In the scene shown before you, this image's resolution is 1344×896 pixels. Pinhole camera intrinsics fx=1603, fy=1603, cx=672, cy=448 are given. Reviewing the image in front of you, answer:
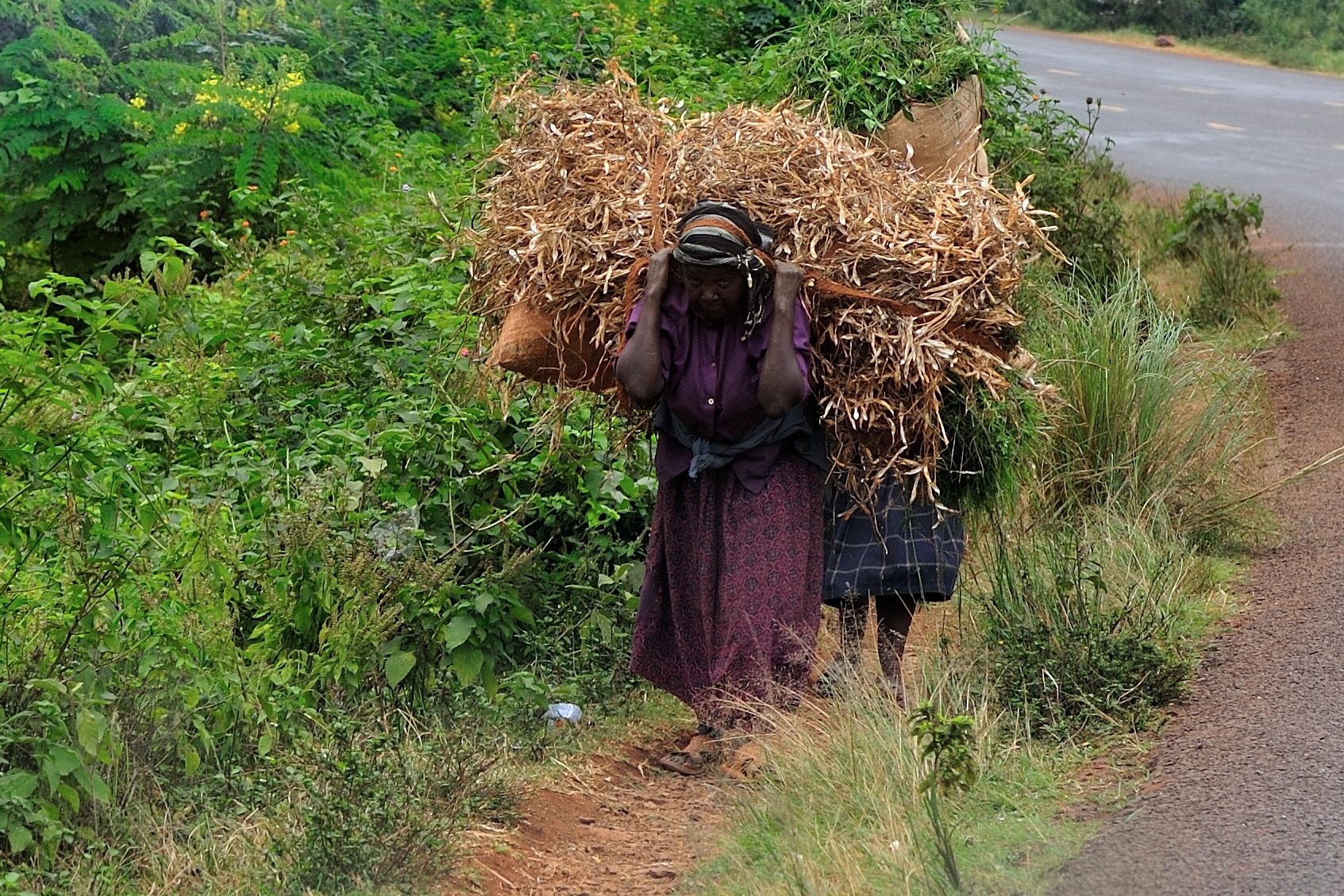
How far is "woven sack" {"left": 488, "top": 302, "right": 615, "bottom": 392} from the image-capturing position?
4707 mm

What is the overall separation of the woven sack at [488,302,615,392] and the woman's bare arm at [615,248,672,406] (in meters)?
0.24

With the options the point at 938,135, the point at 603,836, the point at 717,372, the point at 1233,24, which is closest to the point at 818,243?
the point at 717,372

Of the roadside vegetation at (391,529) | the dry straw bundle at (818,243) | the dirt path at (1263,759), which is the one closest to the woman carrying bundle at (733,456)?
the dry straw bundle at (818,243)

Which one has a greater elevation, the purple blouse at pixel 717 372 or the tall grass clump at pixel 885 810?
the purple blouse at pixel 717 372

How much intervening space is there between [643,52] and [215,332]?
3.63 metres

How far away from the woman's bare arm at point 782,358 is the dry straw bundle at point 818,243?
110 mm

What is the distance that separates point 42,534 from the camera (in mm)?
4582

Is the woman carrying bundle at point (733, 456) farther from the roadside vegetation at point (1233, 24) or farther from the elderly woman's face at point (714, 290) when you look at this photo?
the roadside vegetation at point (1233, 24)

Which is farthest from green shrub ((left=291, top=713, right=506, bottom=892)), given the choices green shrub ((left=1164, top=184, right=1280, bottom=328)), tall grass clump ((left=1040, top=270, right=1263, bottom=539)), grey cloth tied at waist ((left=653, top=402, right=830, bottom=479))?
green shrub ((left=1164, top=184, right=1280, bottom=328))

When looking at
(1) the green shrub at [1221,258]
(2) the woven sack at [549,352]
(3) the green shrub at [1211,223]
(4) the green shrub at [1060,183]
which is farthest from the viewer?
(3) the green shrub at [1211,223]

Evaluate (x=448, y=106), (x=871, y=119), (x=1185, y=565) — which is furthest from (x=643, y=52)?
(x=1185, y=565)

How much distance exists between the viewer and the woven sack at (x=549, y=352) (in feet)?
15.4

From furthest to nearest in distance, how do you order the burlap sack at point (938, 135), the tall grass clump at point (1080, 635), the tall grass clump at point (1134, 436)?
the tall grass clump at point (1134, 436)
the burlap sack at point (938, 135)
the tall grass clump at point (1080, 635)

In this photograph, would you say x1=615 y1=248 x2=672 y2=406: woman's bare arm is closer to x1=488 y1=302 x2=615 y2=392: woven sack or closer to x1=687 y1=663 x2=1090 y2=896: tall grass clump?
x1=488 y1=302 x2=615 y2=392: woven sack
